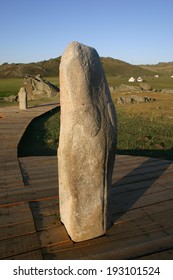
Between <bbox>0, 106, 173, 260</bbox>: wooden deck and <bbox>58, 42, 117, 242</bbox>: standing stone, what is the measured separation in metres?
0.28

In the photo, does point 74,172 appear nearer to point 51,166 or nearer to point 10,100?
point 51,166

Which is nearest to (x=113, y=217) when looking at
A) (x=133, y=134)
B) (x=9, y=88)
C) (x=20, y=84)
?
(x=133, y=134)

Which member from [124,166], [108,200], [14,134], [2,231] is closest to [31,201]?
[2,231]

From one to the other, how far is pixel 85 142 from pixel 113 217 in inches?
57.4

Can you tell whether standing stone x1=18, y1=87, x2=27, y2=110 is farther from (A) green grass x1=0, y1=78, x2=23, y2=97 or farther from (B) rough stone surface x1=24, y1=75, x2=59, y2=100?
(A) green grass x1=0, y1=78, x2=23, y2=97

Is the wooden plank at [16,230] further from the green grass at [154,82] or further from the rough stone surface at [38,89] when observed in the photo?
the green grass at [154,82]

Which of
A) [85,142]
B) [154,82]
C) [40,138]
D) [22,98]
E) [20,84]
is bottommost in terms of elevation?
[40,138]

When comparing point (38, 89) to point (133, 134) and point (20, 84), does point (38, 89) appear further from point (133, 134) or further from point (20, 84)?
point (20, 84)

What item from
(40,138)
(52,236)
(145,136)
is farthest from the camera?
(40,138)

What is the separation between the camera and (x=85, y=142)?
3.39 m

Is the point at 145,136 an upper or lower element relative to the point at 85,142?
lower

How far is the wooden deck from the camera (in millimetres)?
3459

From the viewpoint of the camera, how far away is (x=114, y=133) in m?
3.59

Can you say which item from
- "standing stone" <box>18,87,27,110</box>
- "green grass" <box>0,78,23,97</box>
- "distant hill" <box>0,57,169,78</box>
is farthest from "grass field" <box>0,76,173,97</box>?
"distant hill" <box>0,57,169,78</box>
